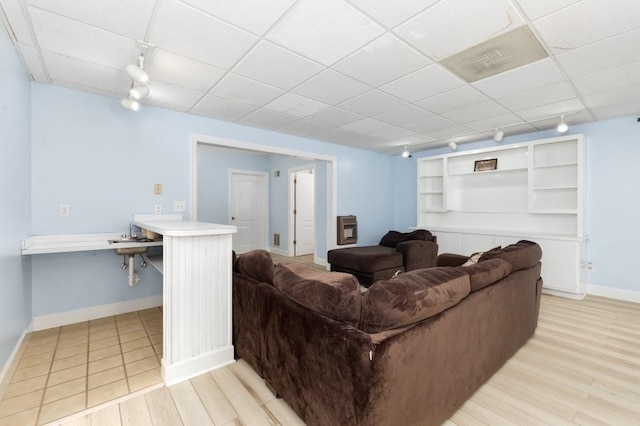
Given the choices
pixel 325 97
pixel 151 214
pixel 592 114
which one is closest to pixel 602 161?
pixel 592 114

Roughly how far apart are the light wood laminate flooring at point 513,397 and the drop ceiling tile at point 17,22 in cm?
244

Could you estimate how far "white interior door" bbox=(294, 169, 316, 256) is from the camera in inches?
269

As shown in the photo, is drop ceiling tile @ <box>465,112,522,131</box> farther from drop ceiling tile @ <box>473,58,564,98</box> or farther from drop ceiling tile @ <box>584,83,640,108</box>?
drop ceiling tile @ <box>473,58,564,98</box>

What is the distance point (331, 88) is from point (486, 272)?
2136 millimetres

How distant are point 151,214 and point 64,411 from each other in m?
2.10

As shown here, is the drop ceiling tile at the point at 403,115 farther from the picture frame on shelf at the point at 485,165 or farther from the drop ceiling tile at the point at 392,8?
the picture frame on shelf at the point at 485,165

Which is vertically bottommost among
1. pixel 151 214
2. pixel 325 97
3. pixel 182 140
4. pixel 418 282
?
pixel 418 282

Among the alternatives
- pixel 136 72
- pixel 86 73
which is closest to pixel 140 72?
pixel 136 72

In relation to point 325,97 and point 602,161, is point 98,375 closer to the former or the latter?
point 325,97

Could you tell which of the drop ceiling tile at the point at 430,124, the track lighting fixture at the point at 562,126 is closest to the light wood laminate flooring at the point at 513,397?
the track lighting fixture at the point at 562,126

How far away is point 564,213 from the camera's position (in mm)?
4090

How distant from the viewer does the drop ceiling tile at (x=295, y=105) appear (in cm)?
310

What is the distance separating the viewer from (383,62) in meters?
2.31

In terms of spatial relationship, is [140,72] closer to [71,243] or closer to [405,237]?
[71,243]
